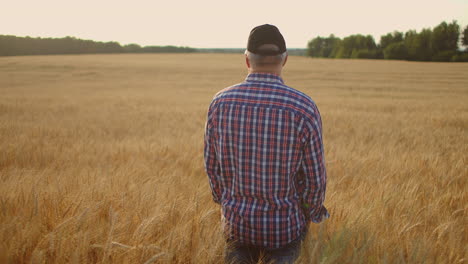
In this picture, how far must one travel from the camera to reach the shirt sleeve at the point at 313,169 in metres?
1.32

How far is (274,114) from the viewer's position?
131 centimetres

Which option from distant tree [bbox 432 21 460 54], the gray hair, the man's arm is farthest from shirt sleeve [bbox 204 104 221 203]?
distant tree [bbox 432 21 460 54]

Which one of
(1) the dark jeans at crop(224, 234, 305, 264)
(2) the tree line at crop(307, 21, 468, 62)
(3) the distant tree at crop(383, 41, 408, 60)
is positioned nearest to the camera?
(1) the dark jeans at crop(224, 234, 305, 264)

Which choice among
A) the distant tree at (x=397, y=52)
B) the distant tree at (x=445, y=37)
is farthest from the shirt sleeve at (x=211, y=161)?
the distant tree at (x=445, y=37)

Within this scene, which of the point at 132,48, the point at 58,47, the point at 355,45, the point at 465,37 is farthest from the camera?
the point at 355,45

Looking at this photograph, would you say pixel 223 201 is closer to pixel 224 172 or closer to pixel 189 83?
pixel 224 172

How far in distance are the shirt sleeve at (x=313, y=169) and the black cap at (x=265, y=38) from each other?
0.38 meters

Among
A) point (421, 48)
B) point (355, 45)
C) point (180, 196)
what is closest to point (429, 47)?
point (421, 48)

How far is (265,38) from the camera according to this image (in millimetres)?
1315

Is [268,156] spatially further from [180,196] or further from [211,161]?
[180,196]

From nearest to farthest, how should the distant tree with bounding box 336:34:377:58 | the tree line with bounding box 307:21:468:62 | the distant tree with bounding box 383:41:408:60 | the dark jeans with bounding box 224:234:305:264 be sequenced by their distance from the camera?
the dark jeans with bounding box 224:234:305:264 → the tree line with bounding box 307:21:468:62 → the distant tree with bounding box 383:41:408:60 → the distant tree with bounding box 336:34:377:58

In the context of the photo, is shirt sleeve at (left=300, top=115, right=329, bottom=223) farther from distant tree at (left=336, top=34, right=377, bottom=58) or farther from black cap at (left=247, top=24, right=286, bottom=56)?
distant tree at (left=336, top=34, right=377, bottom=58)

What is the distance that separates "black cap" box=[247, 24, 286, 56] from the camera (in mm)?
1317

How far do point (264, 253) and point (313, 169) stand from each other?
53 cm
